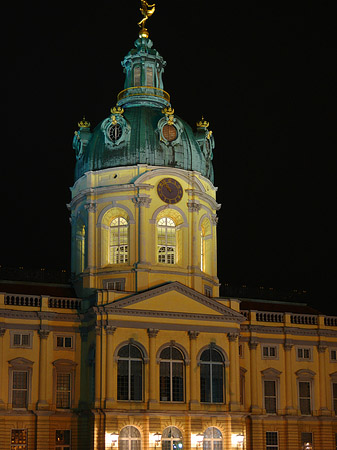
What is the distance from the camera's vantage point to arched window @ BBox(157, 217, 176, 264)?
6406 cm

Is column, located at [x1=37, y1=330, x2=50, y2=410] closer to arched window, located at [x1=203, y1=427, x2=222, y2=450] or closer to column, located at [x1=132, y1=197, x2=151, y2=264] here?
column, located at [x1=132, y1=197, x2=151, y2=264]

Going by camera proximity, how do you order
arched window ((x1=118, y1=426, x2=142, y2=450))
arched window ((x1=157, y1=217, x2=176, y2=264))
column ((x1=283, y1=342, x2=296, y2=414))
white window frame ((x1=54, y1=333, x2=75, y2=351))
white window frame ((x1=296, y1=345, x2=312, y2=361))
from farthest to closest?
1. white window frame ((x1=296, y1=345, x2=312, y2=361))
2. column ((x1=283, y1=342, x2=296, y2=414))
3. arched window ((x1=157, y1=217, x2=176, y2=264))
4. white window frame ((x1=54, y1=333, x2=75, y2=351))
5. arched window ((x1=118, y1=426, x2=142, y2=450))

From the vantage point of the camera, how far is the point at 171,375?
195 feet

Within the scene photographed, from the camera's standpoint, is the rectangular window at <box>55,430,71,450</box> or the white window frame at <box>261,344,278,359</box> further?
the white window frame at <box>261,344,278,359</box>

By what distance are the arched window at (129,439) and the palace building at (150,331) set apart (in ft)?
0.22

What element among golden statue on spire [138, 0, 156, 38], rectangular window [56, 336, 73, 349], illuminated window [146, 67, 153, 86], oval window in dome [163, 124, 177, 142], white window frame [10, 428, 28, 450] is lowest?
white window frame [10, 428, 28, 450]

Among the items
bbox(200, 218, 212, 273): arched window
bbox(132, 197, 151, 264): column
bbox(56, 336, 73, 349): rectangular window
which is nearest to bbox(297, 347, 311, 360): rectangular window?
bbox(200, 218, 212, 273): arched window

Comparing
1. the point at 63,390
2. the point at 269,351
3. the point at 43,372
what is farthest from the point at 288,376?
the point at 43,372

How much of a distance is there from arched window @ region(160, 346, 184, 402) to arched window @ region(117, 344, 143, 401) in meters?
1.42

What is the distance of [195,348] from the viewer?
60.1m

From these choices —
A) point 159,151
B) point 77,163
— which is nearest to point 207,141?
point 159,151

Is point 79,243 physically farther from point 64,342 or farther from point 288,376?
point 288,376

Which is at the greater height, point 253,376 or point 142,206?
point 142,206

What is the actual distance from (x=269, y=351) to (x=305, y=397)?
4019 millimetres
